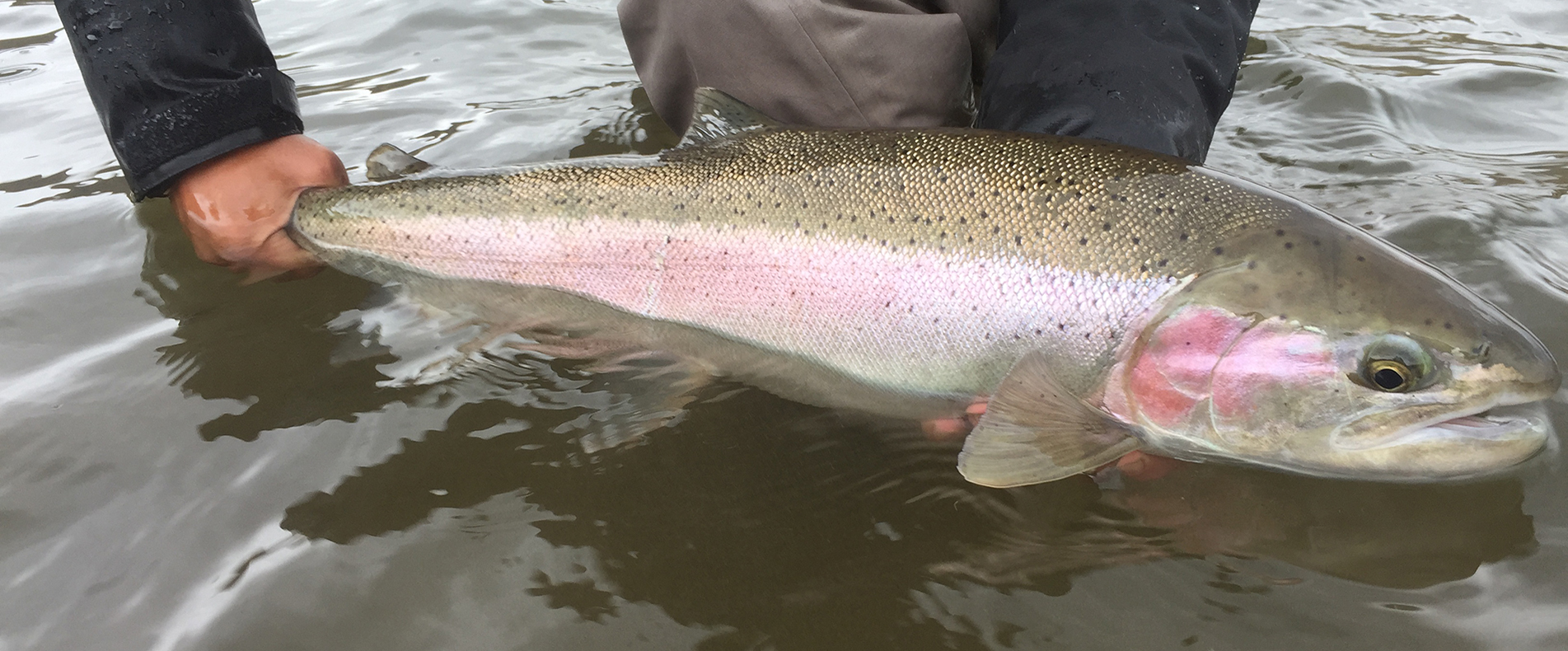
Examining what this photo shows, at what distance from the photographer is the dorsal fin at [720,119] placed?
92.7 inches

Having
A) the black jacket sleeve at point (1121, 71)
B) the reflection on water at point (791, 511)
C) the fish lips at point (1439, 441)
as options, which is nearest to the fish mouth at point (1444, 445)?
the fish lips at point (1439, 441)

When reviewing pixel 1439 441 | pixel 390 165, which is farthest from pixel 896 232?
pixel 390 165

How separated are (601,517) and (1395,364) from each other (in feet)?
5.18

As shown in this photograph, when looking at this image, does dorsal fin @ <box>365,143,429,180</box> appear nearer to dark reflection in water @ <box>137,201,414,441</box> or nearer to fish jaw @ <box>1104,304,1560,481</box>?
dark reflection in water @ <box>137,201,414,441</box>

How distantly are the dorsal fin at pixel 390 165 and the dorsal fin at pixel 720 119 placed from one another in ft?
2.75

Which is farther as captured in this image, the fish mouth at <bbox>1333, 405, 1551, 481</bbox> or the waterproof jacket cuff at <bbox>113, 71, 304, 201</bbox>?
the waterproof jacket cuff at <bbox>113, 71, 304, 201</bbox>

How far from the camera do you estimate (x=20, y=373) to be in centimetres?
243

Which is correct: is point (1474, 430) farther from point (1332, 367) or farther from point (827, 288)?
A: point (827, 288)

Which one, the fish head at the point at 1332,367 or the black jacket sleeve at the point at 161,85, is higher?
the black jacket sleeve at the point at 161,85

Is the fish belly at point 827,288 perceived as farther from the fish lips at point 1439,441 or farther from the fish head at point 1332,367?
the fish lips at point 1439,441

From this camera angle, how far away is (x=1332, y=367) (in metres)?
1.75

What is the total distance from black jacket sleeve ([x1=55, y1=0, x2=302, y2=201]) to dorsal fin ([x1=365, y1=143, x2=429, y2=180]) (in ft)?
0.94

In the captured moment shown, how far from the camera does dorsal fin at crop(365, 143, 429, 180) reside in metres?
2.62

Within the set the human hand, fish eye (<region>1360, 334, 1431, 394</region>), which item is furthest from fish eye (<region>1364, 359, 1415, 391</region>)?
the human hand
